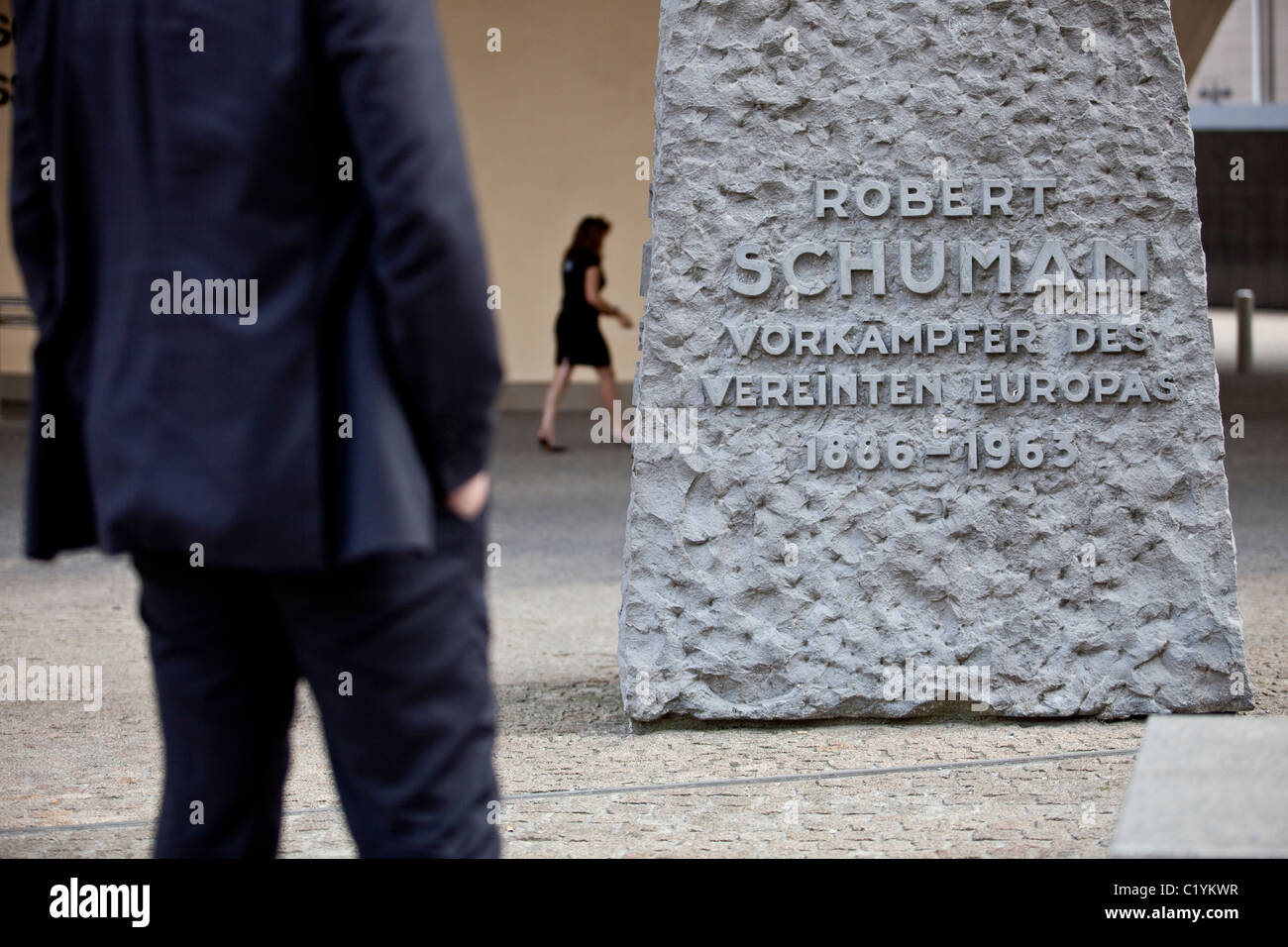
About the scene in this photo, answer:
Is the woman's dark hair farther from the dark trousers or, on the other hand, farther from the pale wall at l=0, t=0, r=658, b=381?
the dark trousers

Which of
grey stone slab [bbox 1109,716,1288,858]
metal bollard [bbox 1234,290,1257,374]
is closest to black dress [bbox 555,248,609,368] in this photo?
grey stone slab [bbox 1109,716,1288,858]

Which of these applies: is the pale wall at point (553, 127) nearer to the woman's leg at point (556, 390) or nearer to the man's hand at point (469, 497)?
the woman's leg at point (556, 390)

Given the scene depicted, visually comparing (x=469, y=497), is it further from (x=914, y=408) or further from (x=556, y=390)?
(x=556, y=390)

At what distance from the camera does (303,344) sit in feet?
6.16

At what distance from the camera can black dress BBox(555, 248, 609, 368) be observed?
11.6 m

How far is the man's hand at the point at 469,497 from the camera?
1.96 m

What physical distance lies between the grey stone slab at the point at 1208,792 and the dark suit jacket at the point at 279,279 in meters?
1.15

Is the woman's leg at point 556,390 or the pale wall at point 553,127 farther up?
the pale wall at point 553,127

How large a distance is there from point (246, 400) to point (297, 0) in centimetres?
50

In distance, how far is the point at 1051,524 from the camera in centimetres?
451

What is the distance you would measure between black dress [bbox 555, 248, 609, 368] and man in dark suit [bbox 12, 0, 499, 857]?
9.62 m

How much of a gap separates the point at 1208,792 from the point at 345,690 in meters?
1.33

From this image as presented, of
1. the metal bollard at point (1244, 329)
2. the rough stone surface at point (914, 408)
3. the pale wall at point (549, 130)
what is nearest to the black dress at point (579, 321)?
the pale wall at point (549, 130)
